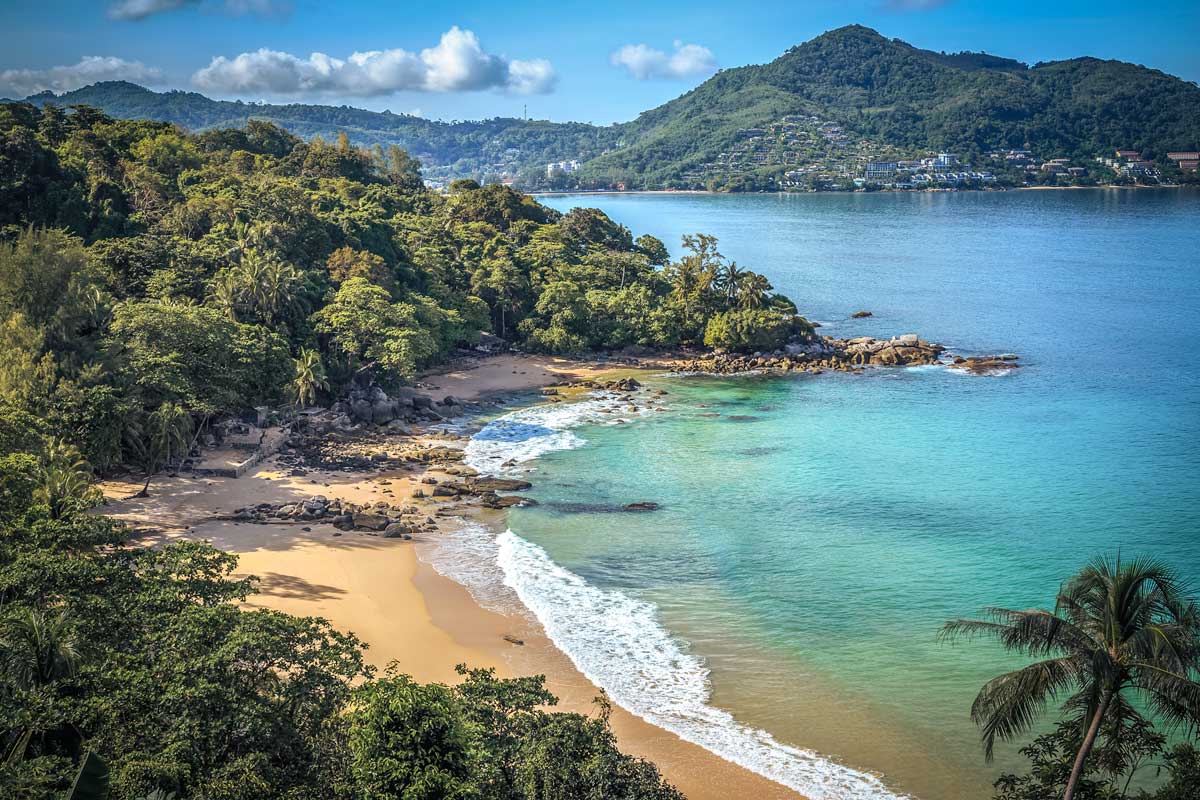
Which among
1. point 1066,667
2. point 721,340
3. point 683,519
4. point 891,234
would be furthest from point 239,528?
point 891,234

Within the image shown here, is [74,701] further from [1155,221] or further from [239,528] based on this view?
[1155,221]

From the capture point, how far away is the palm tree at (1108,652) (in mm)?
13125

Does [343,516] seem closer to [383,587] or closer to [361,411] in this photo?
[383,587]

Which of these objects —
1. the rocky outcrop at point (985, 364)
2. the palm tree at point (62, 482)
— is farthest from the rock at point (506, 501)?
the rocky outcrop at point (985, 364)

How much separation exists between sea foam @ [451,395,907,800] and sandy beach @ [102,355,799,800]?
20.0 inches

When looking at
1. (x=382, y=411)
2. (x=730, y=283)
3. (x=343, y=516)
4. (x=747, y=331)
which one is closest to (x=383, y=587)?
(x=343, y=516)

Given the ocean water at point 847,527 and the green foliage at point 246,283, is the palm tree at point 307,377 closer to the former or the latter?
the green foliage at point 246,283

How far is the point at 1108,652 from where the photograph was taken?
13.6 meters

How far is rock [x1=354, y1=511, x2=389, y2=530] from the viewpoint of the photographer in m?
33.6

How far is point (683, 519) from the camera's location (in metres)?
35.9

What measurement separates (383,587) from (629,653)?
8.74m

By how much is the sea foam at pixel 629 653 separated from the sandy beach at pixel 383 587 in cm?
51

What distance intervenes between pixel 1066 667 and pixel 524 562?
→ 2042 centimetres

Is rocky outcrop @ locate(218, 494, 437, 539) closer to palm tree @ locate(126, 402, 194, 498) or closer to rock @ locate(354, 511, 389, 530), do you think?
rock @ locate(354, 511, 389, 530)
